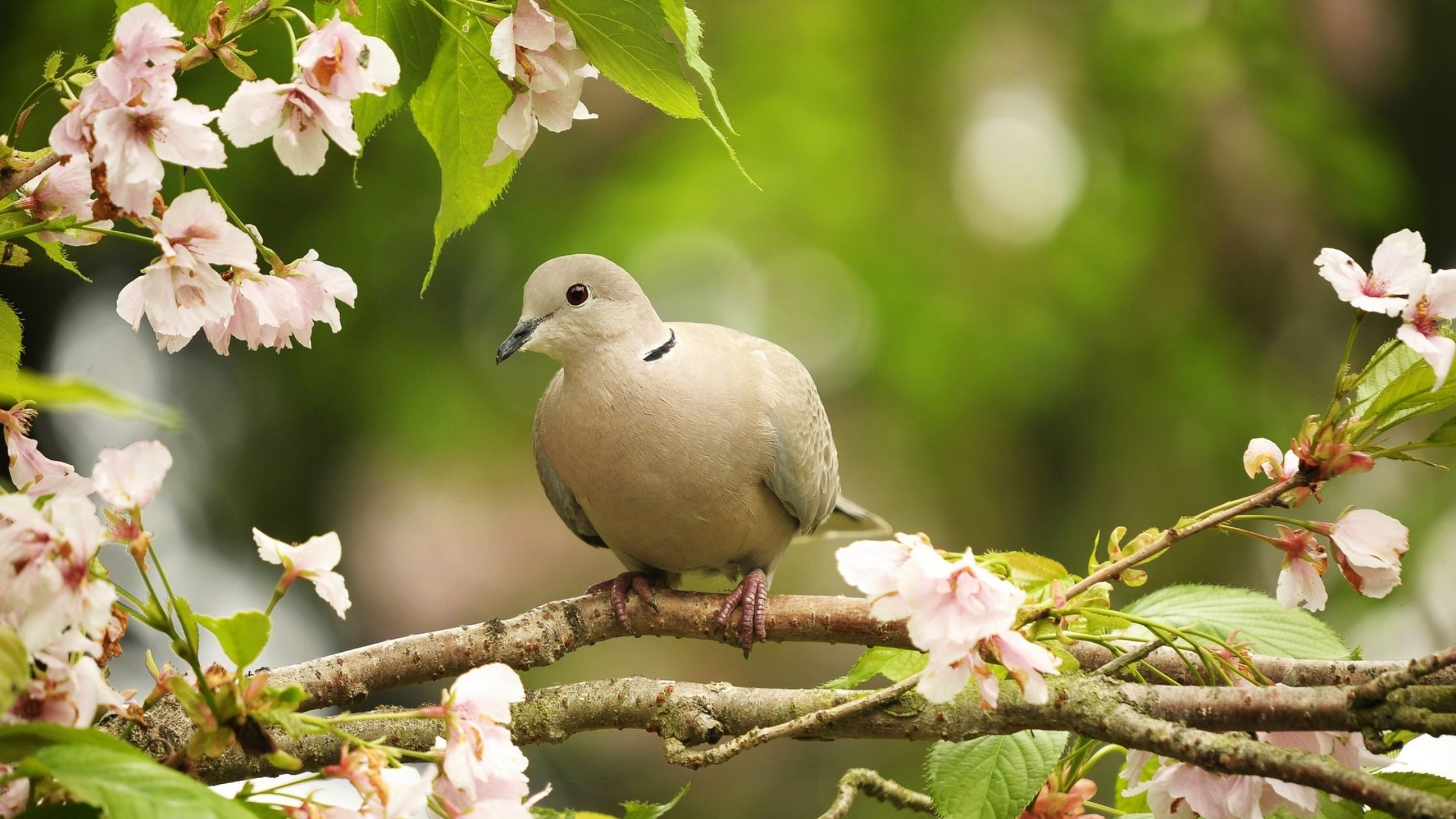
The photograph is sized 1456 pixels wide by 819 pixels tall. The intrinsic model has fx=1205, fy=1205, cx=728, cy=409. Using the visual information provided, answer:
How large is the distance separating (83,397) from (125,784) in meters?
0.23

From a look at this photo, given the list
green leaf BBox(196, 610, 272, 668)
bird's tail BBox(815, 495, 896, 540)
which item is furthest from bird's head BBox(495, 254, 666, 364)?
green leaf BBox(196, 610, 272, 668)

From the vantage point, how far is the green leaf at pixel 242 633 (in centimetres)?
73

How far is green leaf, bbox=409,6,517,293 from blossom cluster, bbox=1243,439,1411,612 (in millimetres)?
777

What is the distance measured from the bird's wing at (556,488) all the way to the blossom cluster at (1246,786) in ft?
3.52

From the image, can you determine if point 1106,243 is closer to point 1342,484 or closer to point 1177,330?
point 1177,330

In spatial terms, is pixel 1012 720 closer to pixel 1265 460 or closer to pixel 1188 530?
pixel 1188 530

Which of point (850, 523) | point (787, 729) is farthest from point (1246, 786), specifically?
point (850, 523)

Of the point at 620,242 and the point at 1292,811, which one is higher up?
the point at 620,242

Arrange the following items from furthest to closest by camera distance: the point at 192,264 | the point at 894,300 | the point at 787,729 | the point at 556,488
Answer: the point at 894,300, the point at 556,488, the point at 787,729, the point at 192,264

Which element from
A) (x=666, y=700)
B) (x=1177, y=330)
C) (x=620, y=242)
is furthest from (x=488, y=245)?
(x=666, y=700)

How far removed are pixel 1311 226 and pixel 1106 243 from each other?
2.31ft

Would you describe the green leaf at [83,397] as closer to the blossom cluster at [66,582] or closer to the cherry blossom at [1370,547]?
the blossom cluster at [66,582]

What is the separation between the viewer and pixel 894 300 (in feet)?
11.6

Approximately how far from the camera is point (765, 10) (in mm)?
3688
